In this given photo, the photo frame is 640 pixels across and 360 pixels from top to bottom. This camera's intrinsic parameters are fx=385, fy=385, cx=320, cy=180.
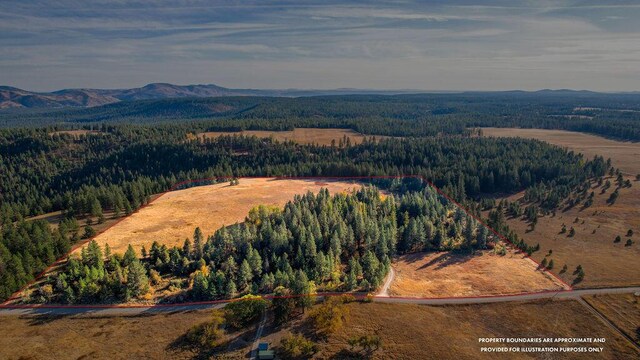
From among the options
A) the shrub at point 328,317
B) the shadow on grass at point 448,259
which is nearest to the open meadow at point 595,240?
the shadow on grass at point 448,259

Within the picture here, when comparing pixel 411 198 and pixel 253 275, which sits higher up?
pixel 411 198

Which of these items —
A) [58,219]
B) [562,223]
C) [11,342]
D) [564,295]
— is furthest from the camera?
[562,223]

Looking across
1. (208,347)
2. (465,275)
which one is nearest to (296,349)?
(208,347)

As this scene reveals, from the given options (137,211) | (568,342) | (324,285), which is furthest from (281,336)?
(137,211)

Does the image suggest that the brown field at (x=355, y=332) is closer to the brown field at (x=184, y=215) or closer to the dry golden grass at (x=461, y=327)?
the dry golden grass at (x=461, y=327)

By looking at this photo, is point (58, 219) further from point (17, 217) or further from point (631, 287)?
point (631, 287)
